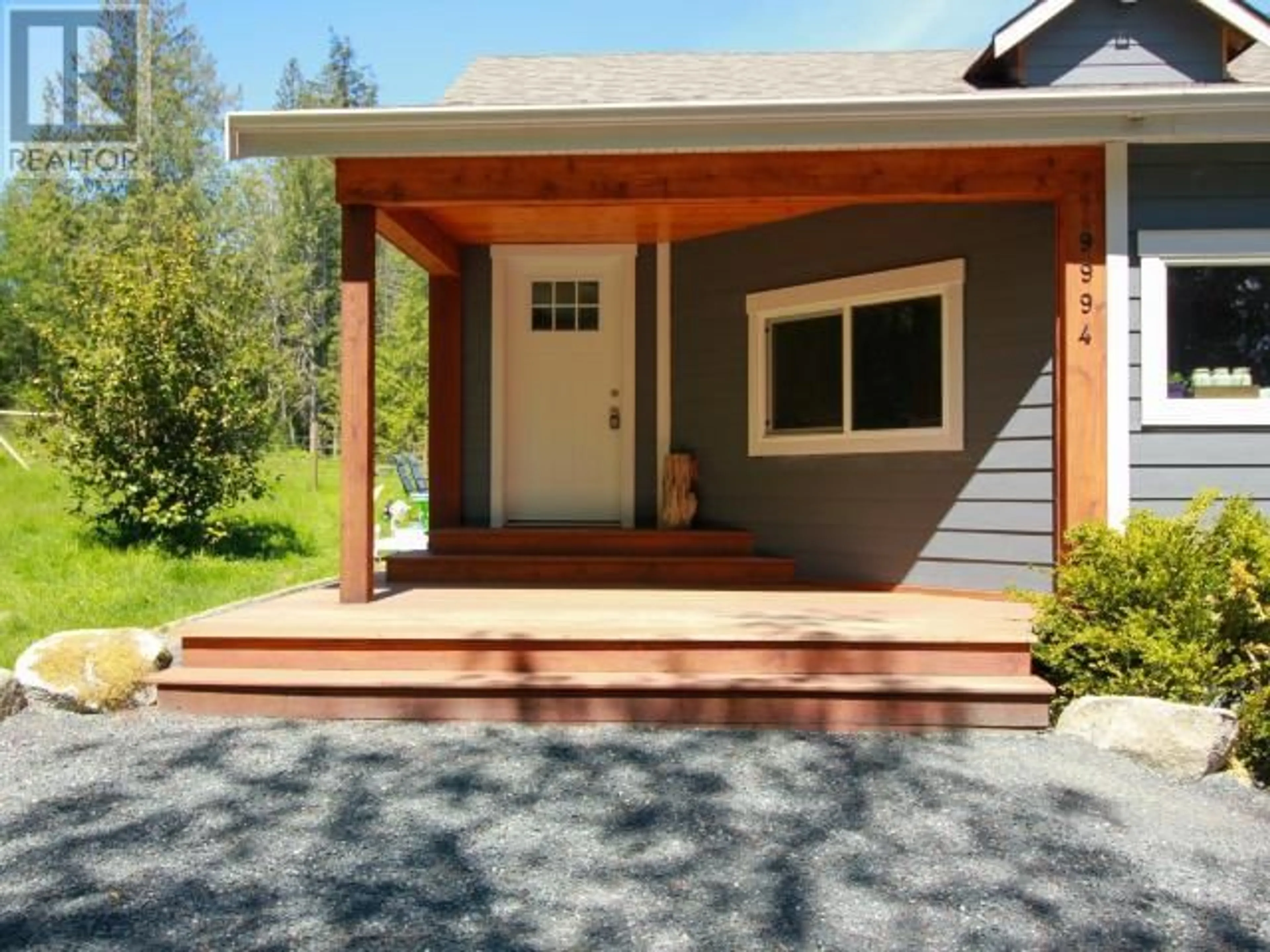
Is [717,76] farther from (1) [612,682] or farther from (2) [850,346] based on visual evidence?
(1) [612,682]

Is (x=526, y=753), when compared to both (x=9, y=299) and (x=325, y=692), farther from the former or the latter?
(x=9, y=299)

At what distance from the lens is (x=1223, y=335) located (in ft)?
15.9

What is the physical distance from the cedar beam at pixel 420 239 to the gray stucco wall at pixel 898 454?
1.64m

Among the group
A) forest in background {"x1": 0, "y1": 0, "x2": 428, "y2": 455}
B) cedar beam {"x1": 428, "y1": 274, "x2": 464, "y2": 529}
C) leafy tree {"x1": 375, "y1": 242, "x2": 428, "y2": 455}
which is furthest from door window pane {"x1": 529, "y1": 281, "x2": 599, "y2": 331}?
forest in background {"x1": 0, "y1": 0, "x2": 428, "y2": 455}

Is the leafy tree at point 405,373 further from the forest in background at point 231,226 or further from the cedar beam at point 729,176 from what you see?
the cedar beam at point 729,176

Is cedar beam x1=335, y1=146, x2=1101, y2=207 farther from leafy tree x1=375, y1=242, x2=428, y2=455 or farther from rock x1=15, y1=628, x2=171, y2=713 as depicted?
leafy tree x1=375, y1=242, x2=428, y2=455

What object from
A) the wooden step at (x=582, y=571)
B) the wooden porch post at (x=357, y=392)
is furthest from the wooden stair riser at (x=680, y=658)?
the wooden step at (x=582, y=571)

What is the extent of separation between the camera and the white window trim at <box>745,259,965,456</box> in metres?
5.73

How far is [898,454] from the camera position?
19.7 feet

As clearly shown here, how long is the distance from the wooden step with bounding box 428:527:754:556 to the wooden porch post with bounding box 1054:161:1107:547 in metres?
2.34

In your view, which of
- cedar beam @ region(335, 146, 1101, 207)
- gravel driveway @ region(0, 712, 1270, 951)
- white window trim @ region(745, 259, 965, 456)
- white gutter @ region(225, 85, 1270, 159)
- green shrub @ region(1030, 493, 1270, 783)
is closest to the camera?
gravel driveway @ region(0, 712, 1270, 951)

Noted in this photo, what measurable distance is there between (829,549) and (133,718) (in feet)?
13.5

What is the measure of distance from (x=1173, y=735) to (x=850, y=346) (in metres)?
3.32

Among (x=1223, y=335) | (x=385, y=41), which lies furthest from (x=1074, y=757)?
(x=385, y=41)
